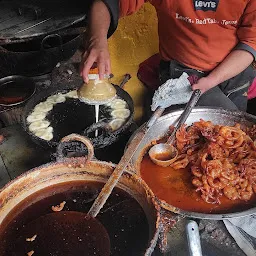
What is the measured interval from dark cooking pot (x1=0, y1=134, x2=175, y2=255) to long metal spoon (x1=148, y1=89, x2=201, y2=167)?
2.21 ft

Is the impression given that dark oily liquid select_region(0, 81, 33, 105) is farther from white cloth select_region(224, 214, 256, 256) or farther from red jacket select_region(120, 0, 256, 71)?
white cloth select_region(224, 214, 256, 256)

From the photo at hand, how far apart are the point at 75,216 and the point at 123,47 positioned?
2989 mm

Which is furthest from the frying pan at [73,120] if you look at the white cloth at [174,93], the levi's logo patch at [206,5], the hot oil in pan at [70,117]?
the levi's logo patch at [206,5]

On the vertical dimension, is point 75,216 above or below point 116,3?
below

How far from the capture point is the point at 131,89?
172 inches

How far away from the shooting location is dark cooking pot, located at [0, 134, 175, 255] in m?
1.88

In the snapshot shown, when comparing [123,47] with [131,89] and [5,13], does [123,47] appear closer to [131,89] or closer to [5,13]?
[131,89]

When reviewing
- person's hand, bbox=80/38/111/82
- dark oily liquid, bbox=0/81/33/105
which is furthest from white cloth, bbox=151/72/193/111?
dark oily liquid, bbox=0/81/33/105

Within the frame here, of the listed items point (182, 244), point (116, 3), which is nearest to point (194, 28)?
point (116, 3)

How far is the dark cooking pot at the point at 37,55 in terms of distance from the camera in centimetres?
371

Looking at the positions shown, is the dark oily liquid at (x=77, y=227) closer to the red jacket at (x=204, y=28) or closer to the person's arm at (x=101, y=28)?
the person's arm at (x=101, y=28)

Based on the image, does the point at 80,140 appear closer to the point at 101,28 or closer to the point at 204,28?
the point at 101,28

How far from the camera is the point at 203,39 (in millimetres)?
3250

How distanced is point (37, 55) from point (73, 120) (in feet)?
3.19
